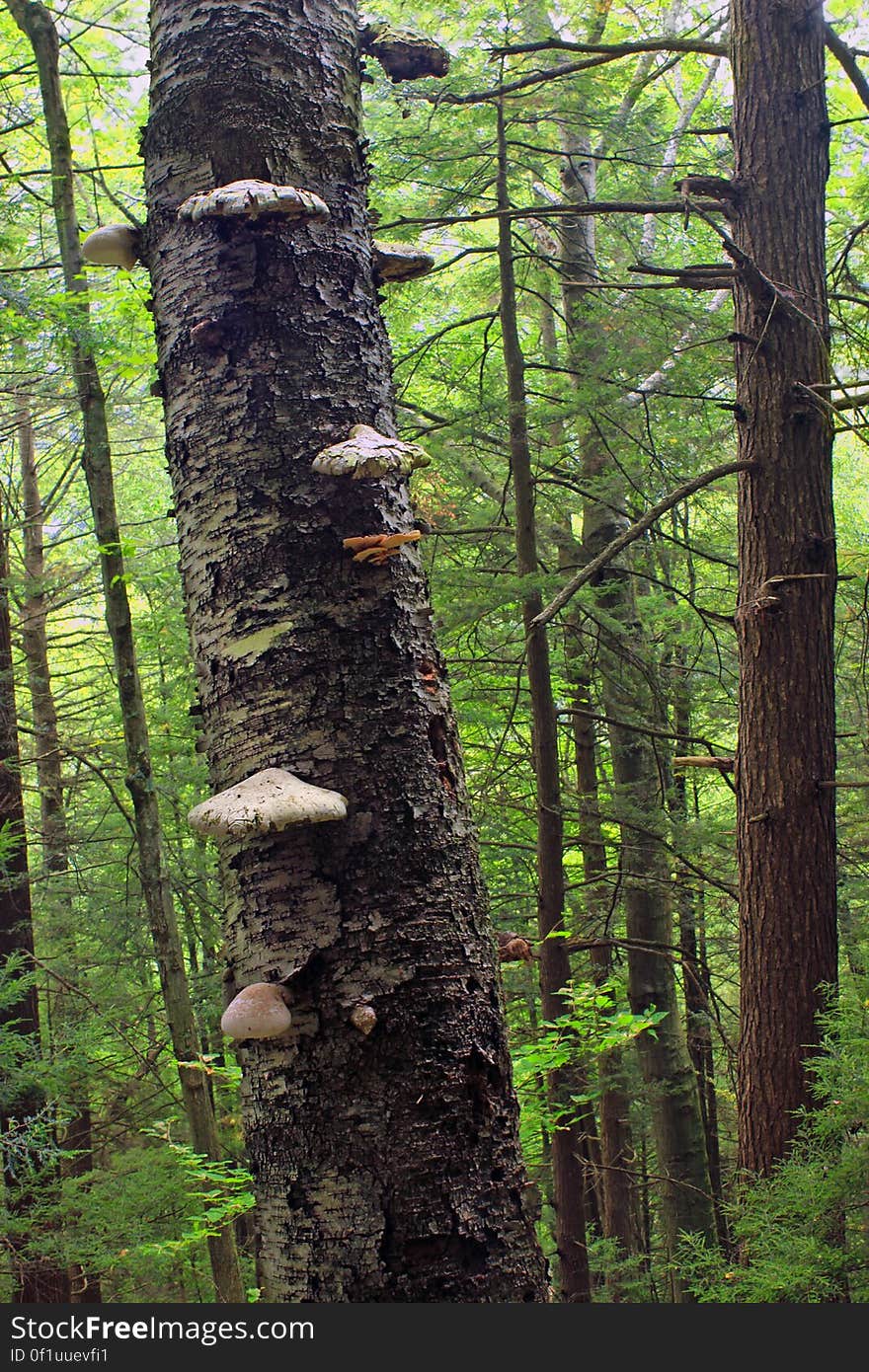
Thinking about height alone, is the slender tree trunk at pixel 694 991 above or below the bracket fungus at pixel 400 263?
below

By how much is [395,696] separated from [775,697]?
3.41 meters

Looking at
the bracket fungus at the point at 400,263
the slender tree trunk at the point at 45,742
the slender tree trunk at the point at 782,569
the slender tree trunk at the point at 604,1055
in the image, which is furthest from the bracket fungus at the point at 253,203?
the slender tree trunk at the point at 45,742

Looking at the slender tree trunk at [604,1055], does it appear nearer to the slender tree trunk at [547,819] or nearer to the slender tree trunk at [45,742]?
the slender tree trunk at [547,819]

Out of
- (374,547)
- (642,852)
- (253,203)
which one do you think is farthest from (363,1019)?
(642,852)

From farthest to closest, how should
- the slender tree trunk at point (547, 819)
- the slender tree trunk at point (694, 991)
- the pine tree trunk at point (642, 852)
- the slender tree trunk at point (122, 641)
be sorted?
the slender tree trunk at point (694, 991)
the pine tree trunk at point (642, 852)
the slender tree trunk at point (547, 819)
the slender tree trunk at point (122, 641)

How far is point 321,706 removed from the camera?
1.62 meters

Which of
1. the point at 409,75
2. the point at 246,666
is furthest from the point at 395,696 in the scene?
the point at 409,75

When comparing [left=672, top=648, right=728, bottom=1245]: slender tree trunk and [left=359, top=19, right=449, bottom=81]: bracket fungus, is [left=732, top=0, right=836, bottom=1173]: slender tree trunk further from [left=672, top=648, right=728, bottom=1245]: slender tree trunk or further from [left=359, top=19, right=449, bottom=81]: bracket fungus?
[left=672, top=648, right=728, bottom=1245]: slender tree trunk

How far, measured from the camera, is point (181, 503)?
1.83 m

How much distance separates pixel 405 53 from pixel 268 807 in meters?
2.02

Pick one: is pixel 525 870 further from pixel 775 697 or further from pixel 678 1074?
pixel 775 697

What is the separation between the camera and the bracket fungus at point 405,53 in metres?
2.42

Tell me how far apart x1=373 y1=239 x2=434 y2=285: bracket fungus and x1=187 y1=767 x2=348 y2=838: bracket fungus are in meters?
1.14

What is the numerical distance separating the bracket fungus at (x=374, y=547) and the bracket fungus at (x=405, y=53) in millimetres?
1380
